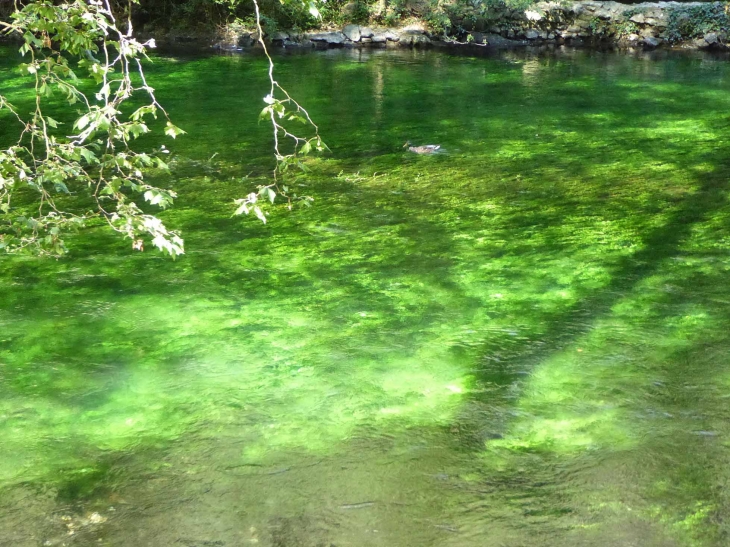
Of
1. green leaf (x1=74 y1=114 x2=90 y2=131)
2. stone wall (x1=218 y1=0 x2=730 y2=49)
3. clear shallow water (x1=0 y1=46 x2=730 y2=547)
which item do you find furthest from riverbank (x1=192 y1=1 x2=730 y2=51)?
green leaf (x1=74 y1=114 x2=90 y2=131)

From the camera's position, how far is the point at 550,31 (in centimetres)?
1480

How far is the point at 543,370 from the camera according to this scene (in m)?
3.18

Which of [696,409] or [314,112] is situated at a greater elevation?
[314,112]

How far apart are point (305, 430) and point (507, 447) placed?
2.21 ft

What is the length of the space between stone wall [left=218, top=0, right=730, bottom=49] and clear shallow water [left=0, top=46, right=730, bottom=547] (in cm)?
874

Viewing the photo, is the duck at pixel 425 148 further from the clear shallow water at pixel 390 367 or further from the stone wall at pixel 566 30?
the stone wall at pixel 566 30

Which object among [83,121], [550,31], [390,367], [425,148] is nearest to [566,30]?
[550,31]

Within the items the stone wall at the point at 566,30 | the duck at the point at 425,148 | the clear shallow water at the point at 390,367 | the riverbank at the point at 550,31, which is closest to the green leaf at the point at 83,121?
the clear shallow water at the point at 390,367

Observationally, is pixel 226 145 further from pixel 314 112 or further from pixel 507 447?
pixel 507 447

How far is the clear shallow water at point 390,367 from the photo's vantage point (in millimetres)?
2414

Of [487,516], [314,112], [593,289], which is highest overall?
[314,112]

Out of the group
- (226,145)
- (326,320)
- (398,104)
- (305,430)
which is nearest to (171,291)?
(326,320)

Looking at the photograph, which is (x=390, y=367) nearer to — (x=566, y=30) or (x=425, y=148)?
(x=425, y=148)

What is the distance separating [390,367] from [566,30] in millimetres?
12936
